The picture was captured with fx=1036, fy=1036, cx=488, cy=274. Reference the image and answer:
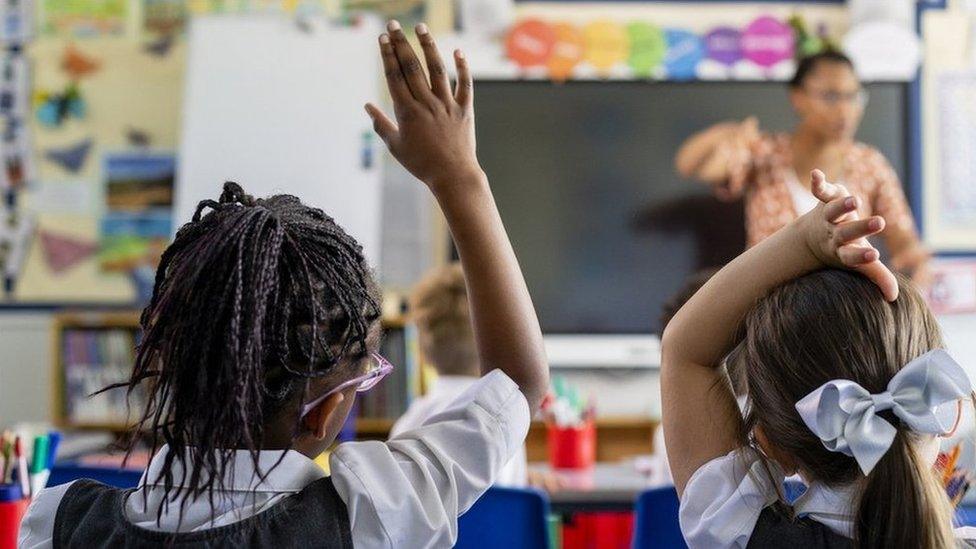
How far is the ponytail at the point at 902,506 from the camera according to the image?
88 centimetres

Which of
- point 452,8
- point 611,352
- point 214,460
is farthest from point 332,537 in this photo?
point 452,8

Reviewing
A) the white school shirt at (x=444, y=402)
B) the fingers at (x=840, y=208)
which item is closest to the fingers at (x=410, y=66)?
the fingers at (x=840, y=208)

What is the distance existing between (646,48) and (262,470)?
115 inches

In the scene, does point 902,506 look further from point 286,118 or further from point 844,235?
point 286,118

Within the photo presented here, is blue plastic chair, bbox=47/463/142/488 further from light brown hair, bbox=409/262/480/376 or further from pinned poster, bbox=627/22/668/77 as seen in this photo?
pinned poster, bbox=627/22/668/77

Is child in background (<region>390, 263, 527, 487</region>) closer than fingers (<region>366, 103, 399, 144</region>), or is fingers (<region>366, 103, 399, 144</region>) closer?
fingers (<region>366, 103, 399, 144</region>)

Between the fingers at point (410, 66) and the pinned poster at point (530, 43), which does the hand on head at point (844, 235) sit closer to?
the fingers at point (410, 66)

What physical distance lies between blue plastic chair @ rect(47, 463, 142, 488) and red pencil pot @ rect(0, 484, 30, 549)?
0.25 metres

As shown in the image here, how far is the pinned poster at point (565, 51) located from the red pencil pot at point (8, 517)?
2636 mm

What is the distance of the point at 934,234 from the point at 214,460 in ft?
10.7

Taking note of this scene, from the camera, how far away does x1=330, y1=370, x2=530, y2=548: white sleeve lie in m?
0.84

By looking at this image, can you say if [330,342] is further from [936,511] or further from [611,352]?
[611,352]

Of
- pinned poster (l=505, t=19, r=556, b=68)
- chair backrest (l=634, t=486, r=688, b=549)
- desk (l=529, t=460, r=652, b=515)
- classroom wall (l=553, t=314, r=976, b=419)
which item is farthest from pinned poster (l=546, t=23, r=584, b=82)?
chair backrest (l=634, t=486, r=688, b=549)

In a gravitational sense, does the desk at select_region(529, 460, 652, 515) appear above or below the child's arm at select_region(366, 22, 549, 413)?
below
